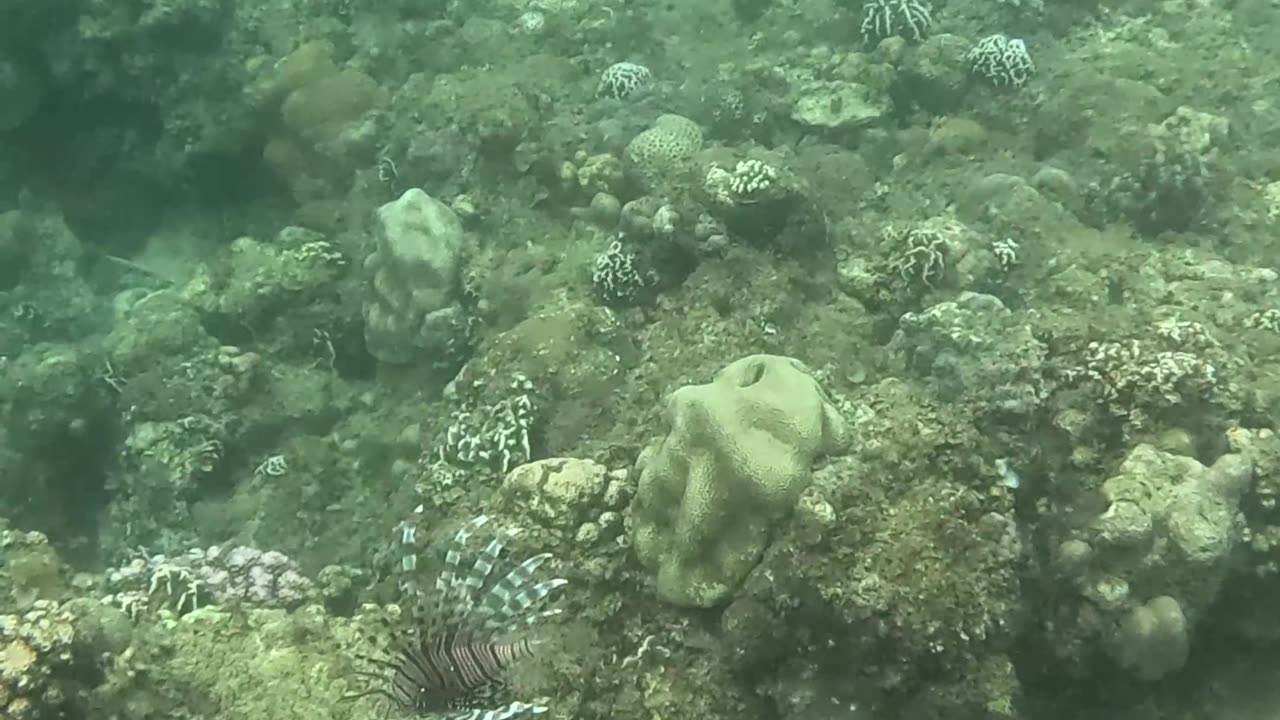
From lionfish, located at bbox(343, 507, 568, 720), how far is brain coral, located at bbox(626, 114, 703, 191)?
4253 mm

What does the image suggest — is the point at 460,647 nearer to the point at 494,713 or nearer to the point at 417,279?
the point at 494,713

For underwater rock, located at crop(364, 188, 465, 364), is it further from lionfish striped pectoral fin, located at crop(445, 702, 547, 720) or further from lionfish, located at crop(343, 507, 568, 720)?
lionfish striped pectoral fin, located at crop(445, 702, 547, 720)

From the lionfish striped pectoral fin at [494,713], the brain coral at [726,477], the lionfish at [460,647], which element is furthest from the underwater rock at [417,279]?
the lionfish striped pectoral fin at [494,713]

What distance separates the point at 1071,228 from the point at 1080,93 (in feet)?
6.04

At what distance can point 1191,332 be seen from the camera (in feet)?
14.9

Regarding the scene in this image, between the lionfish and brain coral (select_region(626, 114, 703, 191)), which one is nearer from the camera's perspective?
the lionfish

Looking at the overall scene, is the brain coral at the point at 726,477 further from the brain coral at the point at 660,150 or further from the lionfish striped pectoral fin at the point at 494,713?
the brain coral at the point at 660,150

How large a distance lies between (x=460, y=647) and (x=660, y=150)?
4953mm

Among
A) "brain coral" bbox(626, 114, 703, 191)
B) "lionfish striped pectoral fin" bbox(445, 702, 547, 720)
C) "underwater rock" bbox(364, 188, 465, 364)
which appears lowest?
"underwater rock" bbox(364, 188, 465, 364)

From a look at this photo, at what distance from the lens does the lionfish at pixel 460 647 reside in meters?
3.16

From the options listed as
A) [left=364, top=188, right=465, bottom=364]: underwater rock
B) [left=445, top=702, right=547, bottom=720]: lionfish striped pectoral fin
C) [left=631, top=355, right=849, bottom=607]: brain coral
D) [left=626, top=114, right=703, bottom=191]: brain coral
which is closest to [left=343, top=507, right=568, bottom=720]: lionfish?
[left=445, top=702, right=547, bottom=720]: lionfish striped pectoral fin

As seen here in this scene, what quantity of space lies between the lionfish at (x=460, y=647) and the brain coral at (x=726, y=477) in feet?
2.71

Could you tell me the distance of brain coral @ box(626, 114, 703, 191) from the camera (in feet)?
23.3

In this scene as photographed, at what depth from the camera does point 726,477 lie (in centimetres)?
388
